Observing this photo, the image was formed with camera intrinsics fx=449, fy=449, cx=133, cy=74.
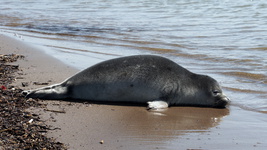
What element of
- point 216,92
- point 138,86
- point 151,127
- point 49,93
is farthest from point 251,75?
point 49,93

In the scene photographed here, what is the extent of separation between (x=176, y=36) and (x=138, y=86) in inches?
253

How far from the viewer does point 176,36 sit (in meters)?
11.5

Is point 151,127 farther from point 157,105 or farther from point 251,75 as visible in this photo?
point 251,75

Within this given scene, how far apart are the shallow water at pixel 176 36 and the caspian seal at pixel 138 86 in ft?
1.69

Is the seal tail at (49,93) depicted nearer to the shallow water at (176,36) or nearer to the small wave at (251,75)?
the shallow water at (176,36)

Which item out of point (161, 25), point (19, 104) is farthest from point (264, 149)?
point (161, 25)

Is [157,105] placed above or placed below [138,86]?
below

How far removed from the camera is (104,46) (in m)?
10.2

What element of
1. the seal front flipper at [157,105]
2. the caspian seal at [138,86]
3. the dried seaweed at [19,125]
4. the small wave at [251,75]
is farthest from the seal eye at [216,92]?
the dried seaweed at [19,125]

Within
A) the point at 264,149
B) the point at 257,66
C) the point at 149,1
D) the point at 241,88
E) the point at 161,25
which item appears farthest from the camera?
the point at 149,1

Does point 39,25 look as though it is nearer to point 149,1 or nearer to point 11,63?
point 11,63

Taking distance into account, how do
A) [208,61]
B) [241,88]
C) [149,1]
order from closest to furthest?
[241,88] → [208,61] → [149,1]

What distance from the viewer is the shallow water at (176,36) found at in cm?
723

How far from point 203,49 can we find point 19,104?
18.8 ft
